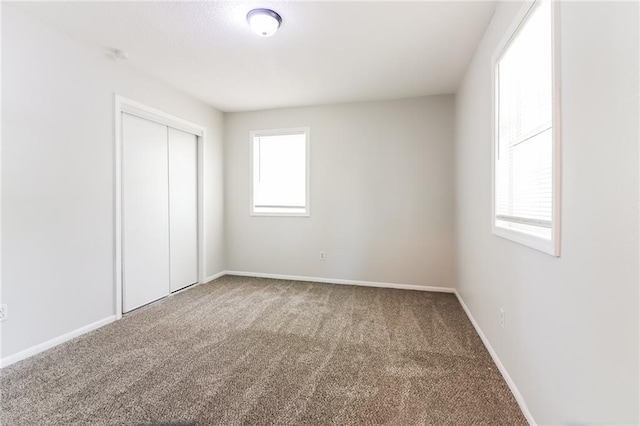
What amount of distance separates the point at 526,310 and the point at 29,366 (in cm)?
335

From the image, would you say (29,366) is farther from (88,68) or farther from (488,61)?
(488,61)

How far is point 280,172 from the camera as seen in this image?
4469mm

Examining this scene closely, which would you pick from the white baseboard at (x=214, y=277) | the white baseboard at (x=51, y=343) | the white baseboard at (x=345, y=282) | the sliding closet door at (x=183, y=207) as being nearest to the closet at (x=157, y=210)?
the sliding closet door at (x=183, y=207)

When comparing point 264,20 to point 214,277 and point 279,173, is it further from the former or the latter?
point 214,277

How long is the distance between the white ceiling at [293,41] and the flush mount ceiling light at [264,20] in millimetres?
49

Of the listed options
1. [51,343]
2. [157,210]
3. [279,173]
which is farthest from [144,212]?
[279,173]

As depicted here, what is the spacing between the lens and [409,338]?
8.11ft

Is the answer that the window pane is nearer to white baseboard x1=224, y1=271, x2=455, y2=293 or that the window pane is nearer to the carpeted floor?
white baseboard x1=224, y1=271, x2=455, y2=293

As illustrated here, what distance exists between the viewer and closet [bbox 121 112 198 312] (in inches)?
120

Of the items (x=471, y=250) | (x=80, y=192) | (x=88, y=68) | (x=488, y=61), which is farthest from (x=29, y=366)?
(x=488, y=61)

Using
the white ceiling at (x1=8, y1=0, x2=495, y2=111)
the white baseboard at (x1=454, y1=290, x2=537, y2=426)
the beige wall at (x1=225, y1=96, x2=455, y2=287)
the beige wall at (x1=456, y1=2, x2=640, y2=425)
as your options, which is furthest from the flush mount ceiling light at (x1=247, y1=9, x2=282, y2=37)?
the white baseboard at (x1=454, y1=290, x2=537, y2=426)

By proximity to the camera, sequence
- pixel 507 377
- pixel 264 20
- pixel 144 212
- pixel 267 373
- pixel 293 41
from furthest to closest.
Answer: pixel 144 212
pixel 293 41
pixel 264 20
pixel 267 373
pixel 507 377

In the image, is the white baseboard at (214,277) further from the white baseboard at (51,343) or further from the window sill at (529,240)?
the window sill at (529,240)

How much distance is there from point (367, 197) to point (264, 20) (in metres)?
2.56
